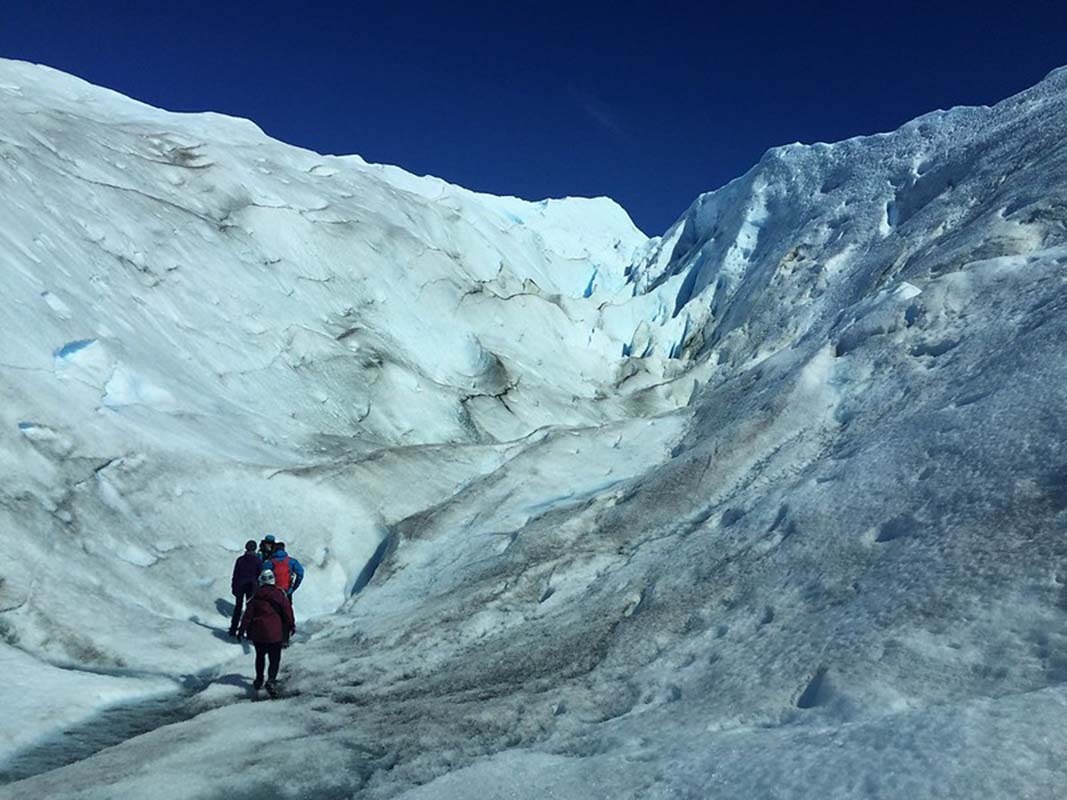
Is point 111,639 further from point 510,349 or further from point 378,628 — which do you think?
point 510,349

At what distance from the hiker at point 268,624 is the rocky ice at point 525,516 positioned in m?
0.43

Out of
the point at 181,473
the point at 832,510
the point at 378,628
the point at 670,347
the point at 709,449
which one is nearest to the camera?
the point at 832,510

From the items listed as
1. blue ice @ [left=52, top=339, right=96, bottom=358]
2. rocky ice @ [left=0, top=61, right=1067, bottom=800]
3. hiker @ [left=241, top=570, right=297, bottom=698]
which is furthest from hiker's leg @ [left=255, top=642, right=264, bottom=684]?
blue ice @ [left=52, top=339, right=96, bottom=358]

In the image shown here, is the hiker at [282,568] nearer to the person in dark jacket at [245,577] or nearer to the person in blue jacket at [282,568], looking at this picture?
the person in blue jacket at [282,568]

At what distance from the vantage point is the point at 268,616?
842 centimetres

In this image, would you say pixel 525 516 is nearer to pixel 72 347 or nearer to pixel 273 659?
pixel 273 659

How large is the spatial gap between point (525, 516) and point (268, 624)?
560 centimetres

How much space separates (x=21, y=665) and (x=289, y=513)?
217 inches

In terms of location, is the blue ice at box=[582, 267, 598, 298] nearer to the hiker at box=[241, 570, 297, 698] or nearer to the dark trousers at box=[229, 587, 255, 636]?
the dark trousers at box=[229, 587, 255, 636]

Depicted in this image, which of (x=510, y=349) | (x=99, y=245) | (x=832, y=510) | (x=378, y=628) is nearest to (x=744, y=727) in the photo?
(x=832, y=510)

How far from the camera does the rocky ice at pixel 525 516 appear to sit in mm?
5211

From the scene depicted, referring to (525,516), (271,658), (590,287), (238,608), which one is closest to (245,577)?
(238,608)

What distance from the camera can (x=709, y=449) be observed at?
37.6ft

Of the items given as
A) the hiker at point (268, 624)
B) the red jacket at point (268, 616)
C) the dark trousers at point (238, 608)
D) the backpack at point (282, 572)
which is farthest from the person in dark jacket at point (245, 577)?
the red jacket at point (268, 616)
